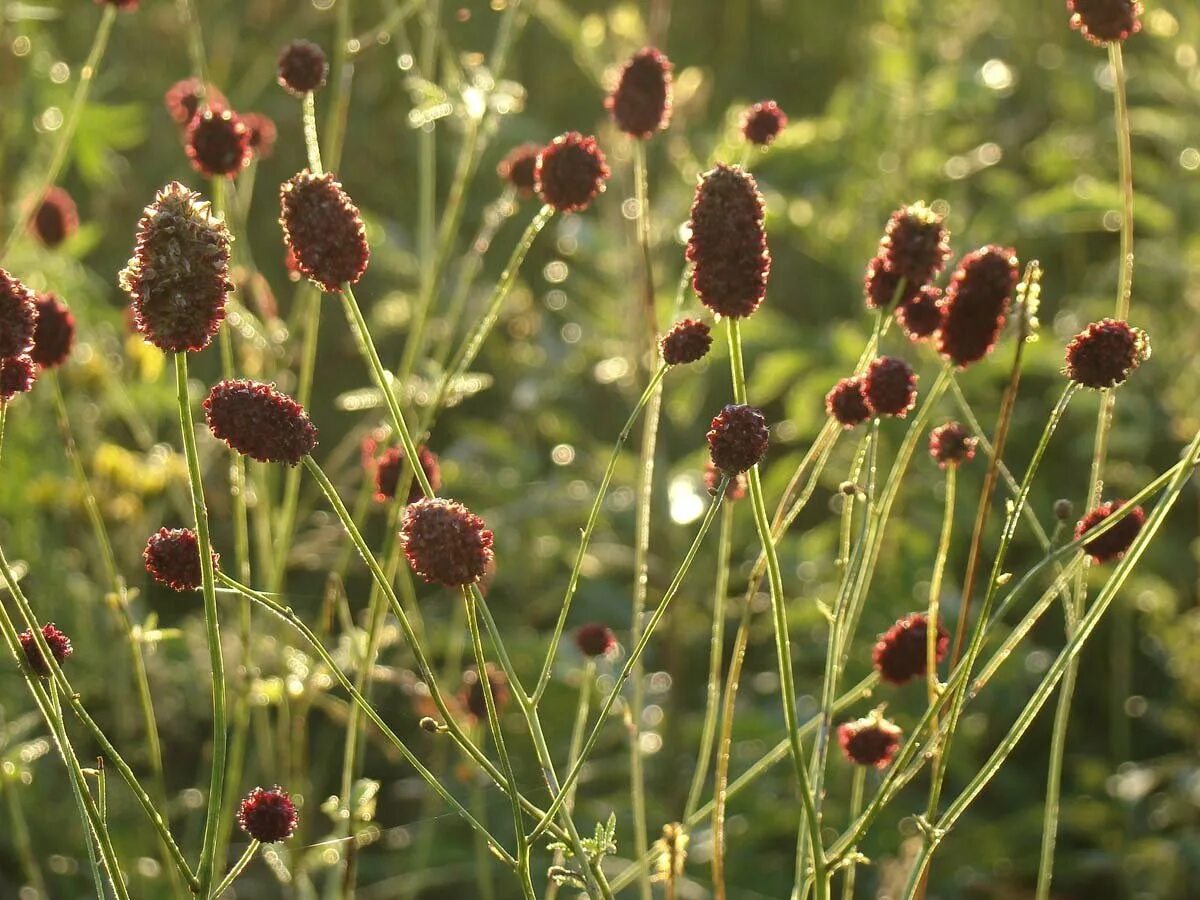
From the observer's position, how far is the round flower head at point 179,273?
0.97m

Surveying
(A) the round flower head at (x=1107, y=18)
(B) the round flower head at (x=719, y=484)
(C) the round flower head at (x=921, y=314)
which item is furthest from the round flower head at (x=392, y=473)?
Answer: (A) the round flower head at (x=1107, y=18)

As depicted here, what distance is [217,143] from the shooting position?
1536 mm

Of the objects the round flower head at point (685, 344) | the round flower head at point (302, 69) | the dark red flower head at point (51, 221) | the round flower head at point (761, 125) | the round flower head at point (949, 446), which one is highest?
the round flower head at point (302, 69)

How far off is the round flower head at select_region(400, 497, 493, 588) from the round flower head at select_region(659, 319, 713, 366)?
0.30 meters

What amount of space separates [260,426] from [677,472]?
1874 mm

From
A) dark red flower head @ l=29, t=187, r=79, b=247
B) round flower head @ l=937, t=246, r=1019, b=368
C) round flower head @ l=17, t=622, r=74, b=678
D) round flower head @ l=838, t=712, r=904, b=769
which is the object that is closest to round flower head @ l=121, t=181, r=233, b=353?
round flower head @ l=17, t=622, r=74, b=678

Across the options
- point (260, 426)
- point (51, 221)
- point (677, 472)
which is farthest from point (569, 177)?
point (677, 472)

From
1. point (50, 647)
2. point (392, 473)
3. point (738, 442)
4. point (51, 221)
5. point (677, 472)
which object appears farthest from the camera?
point (677, 472)

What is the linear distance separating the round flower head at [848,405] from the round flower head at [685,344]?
15 centimetres

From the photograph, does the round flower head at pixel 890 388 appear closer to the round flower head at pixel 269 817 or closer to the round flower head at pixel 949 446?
the round flower head at pixel 949 446

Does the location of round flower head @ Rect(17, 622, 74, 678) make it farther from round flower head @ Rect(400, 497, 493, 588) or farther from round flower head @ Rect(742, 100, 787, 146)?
round flower head @ Rect(742, 100, 787, 146)

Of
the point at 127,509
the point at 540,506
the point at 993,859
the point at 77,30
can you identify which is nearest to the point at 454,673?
the point at 540,506

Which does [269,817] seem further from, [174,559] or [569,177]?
[569,177]

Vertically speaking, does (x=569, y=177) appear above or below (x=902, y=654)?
above
